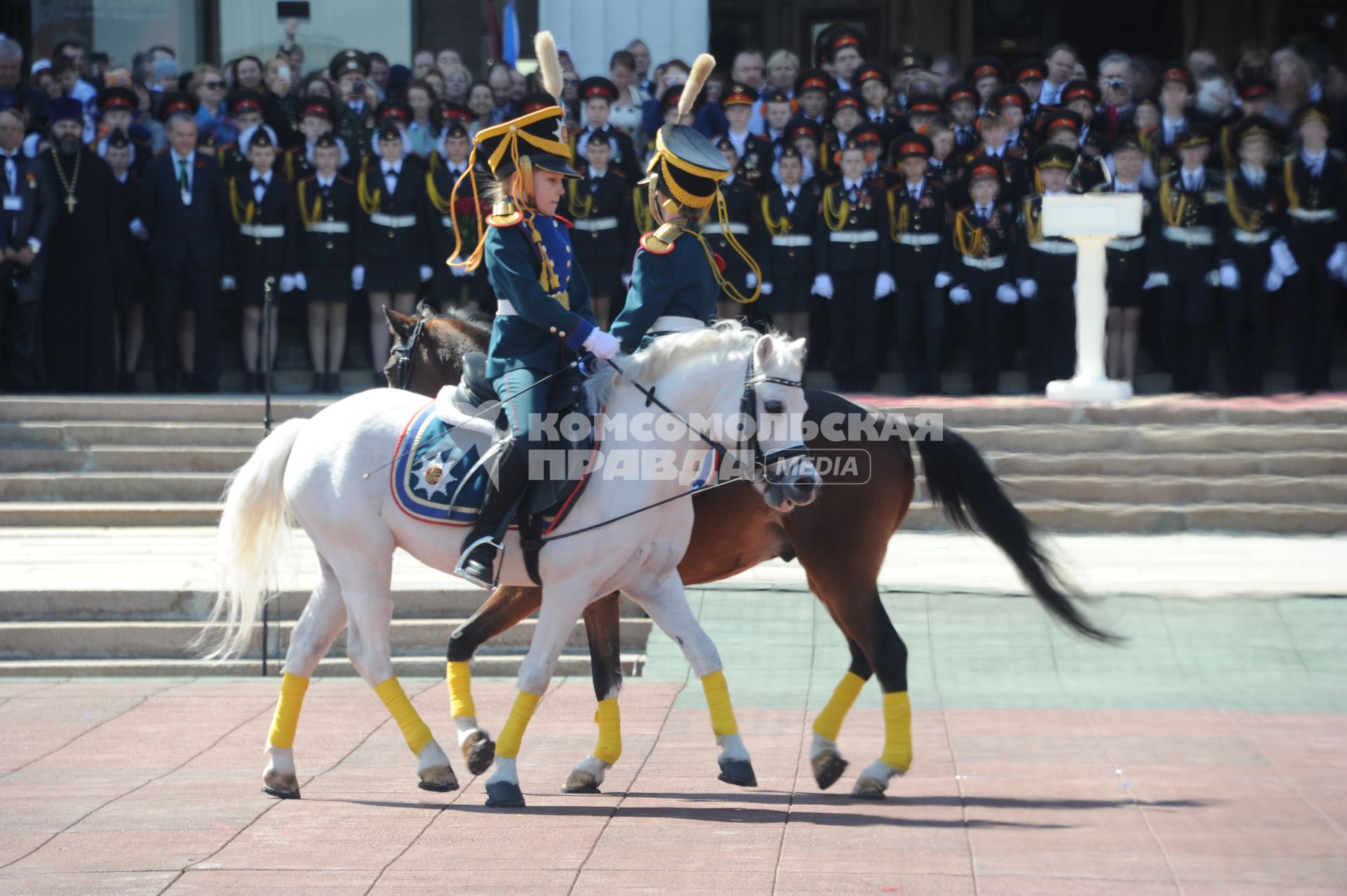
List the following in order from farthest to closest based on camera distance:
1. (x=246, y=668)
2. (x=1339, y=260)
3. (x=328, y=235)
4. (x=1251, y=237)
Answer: (x=328, y=235)
(x=1251, y=237)
(x=1339, y=260)
(x=246, y=668)

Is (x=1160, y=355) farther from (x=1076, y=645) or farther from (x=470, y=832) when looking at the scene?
(x=470, y=832)

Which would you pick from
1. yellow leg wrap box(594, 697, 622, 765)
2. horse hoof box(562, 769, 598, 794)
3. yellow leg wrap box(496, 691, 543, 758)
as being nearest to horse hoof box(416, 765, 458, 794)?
yellow leg wrap box(496, 691, 543, 758)

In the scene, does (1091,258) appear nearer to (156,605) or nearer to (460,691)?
(156,605)

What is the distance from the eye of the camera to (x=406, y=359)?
7469mm

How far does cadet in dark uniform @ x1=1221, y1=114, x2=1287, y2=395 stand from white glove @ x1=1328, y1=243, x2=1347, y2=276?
399 mm

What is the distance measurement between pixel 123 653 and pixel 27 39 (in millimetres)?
10505

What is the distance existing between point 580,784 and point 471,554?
3.24 feet

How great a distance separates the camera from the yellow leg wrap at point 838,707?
22.1 ft

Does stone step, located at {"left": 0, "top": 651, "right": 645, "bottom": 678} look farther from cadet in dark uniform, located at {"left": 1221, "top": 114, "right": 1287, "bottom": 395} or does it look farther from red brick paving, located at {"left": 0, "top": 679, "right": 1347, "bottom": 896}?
cadet in dark uniform, located at {"left": 1221, "top": 114, "right": 1287, "bottom": 395}

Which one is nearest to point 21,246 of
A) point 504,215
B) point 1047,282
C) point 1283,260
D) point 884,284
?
point 884,284

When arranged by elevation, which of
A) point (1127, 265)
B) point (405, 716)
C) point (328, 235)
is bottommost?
point (405, 716)

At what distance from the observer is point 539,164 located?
21.3ft

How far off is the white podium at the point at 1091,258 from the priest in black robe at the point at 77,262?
7453mm

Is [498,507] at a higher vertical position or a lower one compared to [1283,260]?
lower
